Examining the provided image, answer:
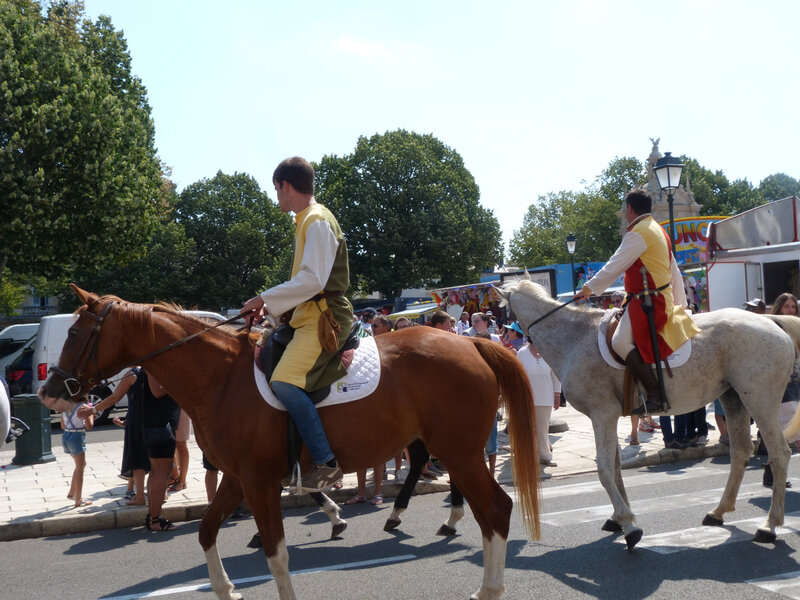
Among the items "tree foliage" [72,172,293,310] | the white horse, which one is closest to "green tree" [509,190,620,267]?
"tree foliage" [72,172,293,310]

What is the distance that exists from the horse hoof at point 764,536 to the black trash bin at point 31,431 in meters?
10.3

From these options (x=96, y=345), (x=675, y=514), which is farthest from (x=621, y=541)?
(x=96, y=345)

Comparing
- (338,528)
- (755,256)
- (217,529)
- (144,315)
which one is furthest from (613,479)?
(755,256)

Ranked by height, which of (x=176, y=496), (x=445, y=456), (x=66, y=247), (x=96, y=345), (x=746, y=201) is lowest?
(x=176, y=496)

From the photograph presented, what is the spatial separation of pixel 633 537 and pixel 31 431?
968cm

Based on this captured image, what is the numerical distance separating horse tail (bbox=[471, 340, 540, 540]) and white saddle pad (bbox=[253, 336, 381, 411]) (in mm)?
891

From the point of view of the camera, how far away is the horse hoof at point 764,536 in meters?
5.98

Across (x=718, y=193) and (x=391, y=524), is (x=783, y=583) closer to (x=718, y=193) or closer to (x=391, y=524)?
(x=391, y=524)

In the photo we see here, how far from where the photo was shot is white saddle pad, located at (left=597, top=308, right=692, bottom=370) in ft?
20.9

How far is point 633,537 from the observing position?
5.85 metres

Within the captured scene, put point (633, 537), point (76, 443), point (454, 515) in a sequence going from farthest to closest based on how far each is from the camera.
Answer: point (76, 443), point (454, 515), point (633, 537)

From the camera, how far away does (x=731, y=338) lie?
6504mm

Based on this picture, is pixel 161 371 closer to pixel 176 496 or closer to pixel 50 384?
pixel 50 384

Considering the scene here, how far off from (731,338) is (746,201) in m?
66.3
